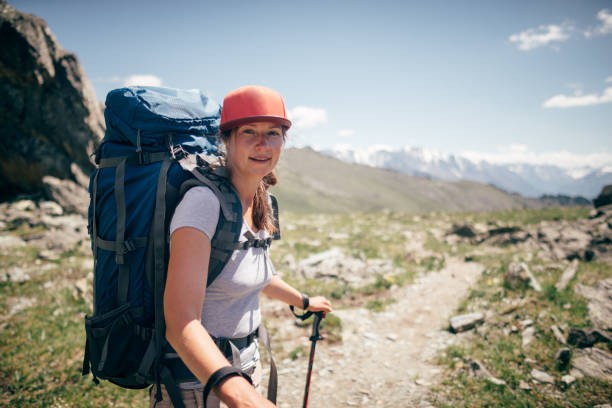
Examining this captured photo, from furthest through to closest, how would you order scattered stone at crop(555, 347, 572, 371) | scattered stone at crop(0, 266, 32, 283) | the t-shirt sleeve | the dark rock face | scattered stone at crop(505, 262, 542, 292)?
the dark rock face < scattered stone at crop(0, 266, 32, 283) < scattered stone at crop(505, 262, 542, 292) < scattered stone at crop(555, 347, 572, 371) < the t-shirt sleeve

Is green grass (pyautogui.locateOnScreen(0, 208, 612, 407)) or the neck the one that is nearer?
the neck

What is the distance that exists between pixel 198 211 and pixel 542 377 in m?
6.68

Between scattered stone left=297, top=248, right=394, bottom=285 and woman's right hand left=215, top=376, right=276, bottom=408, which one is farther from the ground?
woman's right hand left=215, top=376, right=276, bottom=408

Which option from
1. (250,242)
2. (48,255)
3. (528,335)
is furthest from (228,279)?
(48,255)

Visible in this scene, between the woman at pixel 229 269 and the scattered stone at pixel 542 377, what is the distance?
18.0 feet

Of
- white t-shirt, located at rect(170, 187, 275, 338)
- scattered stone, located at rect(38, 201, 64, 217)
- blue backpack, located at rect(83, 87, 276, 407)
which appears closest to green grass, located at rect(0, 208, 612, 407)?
blue backpack, located at rect(83, 87, 276, 407)

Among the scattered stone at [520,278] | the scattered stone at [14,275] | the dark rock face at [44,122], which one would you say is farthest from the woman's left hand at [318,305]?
A: the dark rock face at [44,122]

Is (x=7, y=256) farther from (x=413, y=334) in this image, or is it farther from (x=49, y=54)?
(x=49, y=54)

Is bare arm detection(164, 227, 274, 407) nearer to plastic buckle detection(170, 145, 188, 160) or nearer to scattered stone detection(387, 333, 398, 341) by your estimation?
plastic buckle detection(170, 145, 188, 160)

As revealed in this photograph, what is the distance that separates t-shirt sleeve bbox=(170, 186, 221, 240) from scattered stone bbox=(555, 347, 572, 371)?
6.89 meters

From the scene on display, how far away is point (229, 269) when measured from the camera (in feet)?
7.38

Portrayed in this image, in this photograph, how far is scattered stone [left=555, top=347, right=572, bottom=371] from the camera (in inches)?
230

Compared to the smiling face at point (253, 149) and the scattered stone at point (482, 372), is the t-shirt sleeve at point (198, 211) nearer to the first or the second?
the smiling face at point (253, 149)

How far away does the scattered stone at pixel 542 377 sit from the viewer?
561 centimetres
